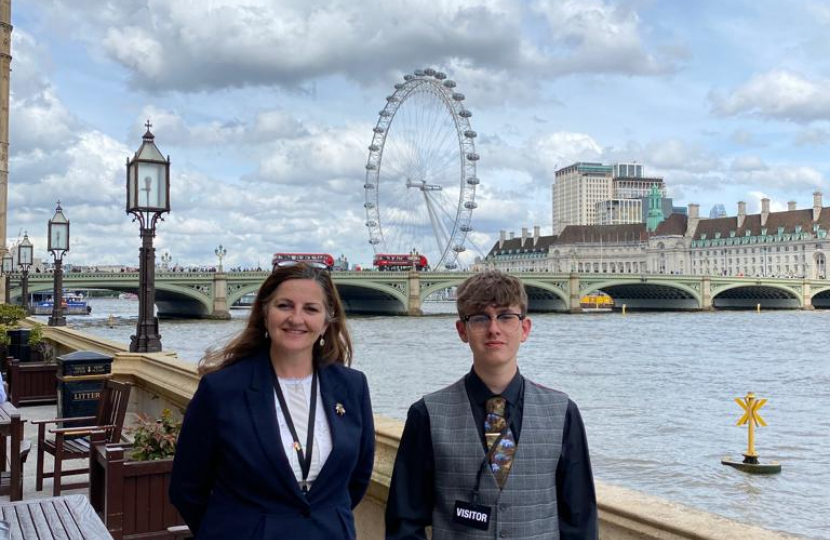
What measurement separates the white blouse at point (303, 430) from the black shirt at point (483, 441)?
0.26 m

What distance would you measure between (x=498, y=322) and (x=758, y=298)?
357 ft

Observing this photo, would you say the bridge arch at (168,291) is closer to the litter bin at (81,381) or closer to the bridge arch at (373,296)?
the bridge arch at (373,296)

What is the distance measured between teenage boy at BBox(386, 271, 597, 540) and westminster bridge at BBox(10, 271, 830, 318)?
58467 mm

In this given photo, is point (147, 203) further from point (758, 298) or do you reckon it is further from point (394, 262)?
point (758, 298)

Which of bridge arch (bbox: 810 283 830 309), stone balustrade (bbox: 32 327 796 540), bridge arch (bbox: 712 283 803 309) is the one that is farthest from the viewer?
bridge arch (bbox: 810 283 830 309)

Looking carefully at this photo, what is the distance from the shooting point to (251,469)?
2746 millimetres

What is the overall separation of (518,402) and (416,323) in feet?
204

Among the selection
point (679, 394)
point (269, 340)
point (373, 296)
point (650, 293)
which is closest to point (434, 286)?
point (373, 296)

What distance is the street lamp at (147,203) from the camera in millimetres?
10555

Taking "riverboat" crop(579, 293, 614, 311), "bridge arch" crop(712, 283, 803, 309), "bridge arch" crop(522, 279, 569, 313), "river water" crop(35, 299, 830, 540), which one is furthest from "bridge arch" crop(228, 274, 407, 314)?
"riverboat" crop(579, 293, 614, 311)

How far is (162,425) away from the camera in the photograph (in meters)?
5.09

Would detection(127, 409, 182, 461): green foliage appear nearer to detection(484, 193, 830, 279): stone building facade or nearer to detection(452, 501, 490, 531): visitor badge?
detection(452, 501, 490, 531): visitor badge

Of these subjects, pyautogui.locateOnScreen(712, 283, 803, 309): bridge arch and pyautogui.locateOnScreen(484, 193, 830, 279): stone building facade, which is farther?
pyautogui.locateOnScreen(484, 193, 830, 279): stone building facade

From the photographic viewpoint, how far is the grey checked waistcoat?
266 centimetres
